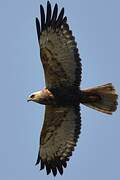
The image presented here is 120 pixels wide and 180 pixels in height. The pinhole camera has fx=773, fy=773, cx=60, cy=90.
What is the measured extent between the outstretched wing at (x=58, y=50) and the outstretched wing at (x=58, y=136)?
724mm

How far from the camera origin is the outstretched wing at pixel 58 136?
16.7m

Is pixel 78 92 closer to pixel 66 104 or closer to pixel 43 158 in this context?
pixel 66 104

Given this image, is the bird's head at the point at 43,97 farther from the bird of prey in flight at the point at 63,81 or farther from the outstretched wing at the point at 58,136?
the outstretched wing at the point at 58,136

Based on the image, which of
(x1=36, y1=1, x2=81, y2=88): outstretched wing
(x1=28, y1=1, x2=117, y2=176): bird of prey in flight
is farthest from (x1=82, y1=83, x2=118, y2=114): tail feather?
(x1=36, y1=1, x2=81, y2=88): outstretched wing

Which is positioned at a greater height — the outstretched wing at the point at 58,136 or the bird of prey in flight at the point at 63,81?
the bird of prey in flight at the point at 63,81

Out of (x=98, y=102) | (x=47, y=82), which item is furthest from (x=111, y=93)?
(x=47, y=82)

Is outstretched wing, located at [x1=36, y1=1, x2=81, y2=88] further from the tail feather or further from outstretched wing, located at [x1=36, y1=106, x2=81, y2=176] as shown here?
outstretched wing, located at [x1=36, y1=106, x2=81, y2=176]

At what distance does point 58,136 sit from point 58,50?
202 centimetres

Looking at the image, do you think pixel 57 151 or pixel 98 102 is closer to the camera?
pixel 98 102

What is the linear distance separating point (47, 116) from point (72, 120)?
0.55m

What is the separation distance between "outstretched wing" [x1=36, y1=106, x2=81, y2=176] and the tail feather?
0.66 metres

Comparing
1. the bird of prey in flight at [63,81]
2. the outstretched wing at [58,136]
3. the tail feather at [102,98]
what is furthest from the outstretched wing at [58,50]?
the outstretched wing at [58,136]

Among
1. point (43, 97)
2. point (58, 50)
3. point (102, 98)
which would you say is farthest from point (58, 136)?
point (58, 50)

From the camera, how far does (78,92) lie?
16109mm
